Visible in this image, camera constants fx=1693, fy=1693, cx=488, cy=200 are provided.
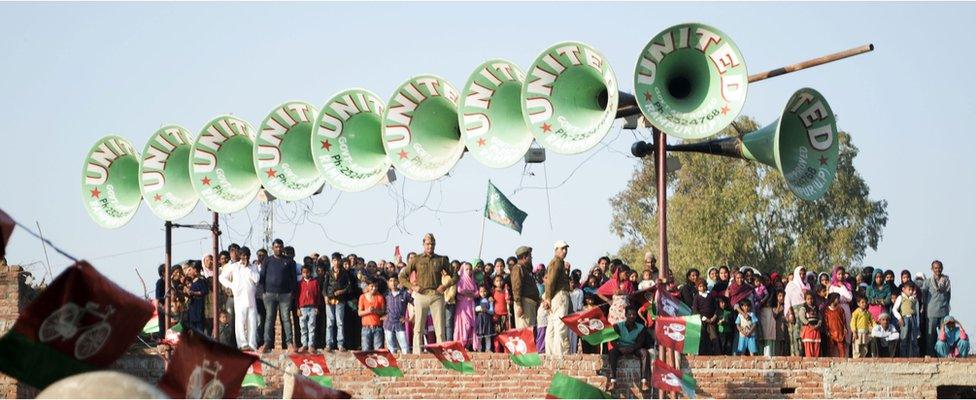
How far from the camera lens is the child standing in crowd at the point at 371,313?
21.3 meters

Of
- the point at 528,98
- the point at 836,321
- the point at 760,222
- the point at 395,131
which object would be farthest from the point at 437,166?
the point at 760,222

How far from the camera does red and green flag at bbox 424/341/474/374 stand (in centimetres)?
2027

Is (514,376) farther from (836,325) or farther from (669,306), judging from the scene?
(836,325)

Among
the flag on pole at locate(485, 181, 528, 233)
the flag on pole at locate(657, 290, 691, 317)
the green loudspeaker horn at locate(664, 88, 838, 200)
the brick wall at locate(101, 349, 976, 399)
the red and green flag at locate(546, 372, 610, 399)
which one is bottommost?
the brick wall at locate(101, 349, 976, 399)

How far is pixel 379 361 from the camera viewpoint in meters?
20.5

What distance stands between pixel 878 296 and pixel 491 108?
688 centimetres

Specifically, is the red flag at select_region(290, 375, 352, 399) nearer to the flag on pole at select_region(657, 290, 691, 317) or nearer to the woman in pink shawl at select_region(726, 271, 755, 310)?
the flag on pole at select_region(657, 290, 691, 317)

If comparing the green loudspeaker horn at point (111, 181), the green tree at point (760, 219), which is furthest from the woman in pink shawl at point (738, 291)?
the green tree at point (760, 219)

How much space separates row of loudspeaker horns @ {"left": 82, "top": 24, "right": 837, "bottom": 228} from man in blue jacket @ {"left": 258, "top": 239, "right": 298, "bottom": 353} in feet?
3.20

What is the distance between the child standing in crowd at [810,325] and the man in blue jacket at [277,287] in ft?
22.5

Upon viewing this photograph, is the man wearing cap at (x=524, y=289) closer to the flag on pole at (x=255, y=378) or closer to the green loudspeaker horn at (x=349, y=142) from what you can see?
the green loudspeaker horn at (x=349, y=142)

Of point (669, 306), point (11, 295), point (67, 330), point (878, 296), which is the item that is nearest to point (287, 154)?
point (11, 295)

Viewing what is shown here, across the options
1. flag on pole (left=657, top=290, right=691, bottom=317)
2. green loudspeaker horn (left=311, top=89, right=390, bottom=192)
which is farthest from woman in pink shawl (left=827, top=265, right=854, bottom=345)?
green loudspeaker horn (left=311, top=89, right=390, bottom=192)

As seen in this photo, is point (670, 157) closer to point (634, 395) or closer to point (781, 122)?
point (781, 122)
